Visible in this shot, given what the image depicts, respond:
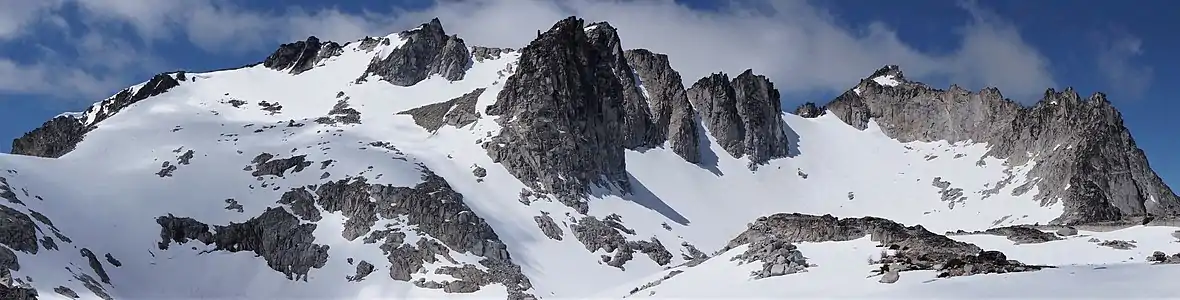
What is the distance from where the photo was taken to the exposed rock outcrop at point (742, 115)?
148 meters

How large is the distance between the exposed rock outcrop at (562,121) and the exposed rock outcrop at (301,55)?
178 ft

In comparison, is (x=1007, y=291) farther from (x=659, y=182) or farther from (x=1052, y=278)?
(x=659, y=182)

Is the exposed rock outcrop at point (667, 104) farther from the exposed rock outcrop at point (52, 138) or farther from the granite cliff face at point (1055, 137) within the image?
the exposed rock outcrop at point (52, 138)

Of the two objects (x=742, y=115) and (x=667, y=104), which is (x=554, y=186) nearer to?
(x=667, y=104)

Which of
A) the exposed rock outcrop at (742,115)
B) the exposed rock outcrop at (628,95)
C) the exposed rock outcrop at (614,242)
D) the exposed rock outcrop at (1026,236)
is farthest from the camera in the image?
the exposed rock outcrop at (742,115)

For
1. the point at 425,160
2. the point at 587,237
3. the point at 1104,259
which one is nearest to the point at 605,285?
the point at 587,237

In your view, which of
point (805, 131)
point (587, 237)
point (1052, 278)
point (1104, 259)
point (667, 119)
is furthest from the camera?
point (805, 131)

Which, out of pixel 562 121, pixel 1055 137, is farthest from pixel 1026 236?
pixel 1055 137

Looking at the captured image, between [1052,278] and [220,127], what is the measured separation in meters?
106

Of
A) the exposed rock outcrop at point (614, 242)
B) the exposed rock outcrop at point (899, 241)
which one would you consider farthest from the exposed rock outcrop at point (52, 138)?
the exposed rock outcrop at point (899, 241)

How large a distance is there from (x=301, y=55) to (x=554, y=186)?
7663cm

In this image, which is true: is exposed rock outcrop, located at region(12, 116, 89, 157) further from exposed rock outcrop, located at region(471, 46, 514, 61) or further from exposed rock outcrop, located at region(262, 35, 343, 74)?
exposed rock outcrop, located at region(471, 46, 514, 61)

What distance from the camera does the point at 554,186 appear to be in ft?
347

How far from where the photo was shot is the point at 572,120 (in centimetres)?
11588
